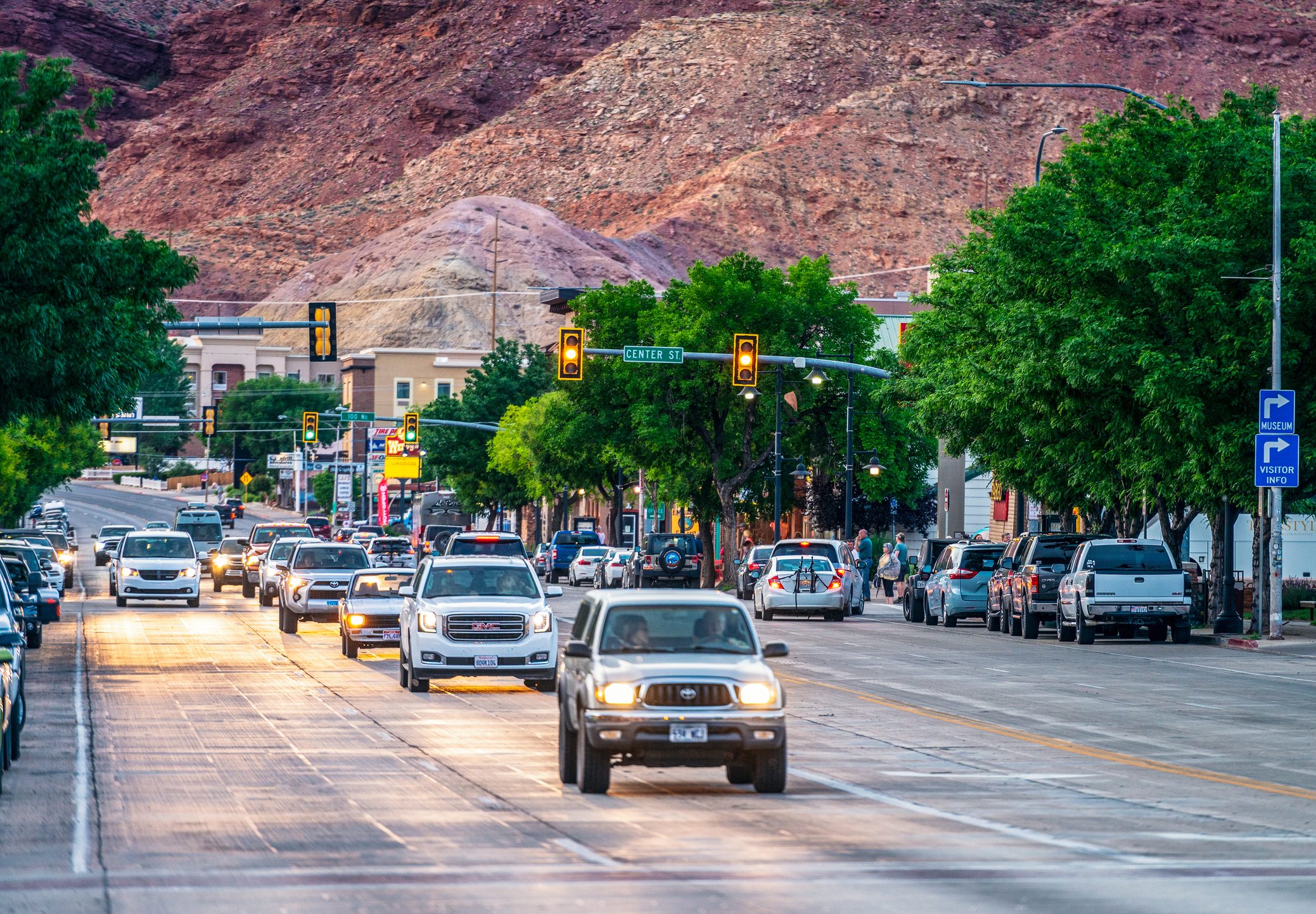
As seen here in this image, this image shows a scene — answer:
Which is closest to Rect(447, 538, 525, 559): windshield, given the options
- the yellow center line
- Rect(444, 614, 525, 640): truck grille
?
Rect(444, 614, 525, 640): truck grille

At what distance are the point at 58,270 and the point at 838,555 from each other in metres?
24.3

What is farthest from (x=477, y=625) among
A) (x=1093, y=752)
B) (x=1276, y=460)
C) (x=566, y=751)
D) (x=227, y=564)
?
(x=227, y=564)

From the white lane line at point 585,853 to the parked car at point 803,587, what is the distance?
33147 mm

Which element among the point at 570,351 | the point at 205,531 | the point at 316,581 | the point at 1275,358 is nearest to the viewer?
the point at 1275,358

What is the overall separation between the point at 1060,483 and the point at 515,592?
22.3m

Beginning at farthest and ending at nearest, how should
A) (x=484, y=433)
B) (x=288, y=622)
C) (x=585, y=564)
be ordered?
(x=484, y=433)
(x=585, y=564)
(x=288, y=622)

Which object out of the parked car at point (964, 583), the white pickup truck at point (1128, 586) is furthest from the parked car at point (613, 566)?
the white pickup truck at point (1128, 586)

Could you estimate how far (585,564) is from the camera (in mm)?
69562

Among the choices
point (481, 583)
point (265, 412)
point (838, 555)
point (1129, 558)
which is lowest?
point (481, 583)

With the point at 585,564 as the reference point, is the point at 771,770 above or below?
below

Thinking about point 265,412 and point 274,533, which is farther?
point 265,412

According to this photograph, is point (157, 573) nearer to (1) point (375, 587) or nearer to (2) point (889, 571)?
(1) point (375, 587)

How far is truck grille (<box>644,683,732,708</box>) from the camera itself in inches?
598

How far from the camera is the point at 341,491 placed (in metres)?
117
